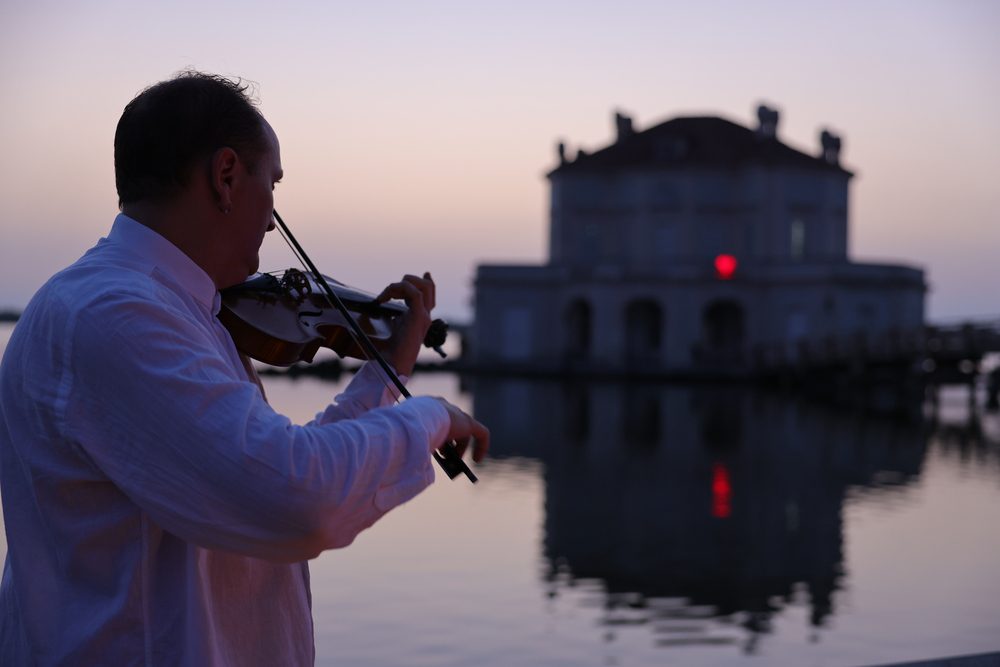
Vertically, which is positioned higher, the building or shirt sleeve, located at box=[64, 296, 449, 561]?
the building

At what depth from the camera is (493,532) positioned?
44.4 ft

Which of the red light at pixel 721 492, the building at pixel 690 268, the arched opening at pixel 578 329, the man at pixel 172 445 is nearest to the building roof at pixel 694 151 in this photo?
the building at pixel 690 268

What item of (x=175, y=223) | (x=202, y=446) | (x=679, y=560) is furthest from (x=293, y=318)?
(x=679, y=560)

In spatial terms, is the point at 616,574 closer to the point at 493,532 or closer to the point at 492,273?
the point at 493,532

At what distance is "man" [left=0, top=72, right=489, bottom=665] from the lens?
1405 mm

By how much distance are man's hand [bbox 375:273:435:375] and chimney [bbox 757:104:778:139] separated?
164ft

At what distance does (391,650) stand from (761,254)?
40.7 m

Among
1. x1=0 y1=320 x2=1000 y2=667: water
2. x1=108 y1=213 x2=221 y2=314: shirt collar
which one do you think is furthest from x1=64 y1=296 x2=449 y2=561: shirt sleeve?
x1=0 y1=320 x2=1000 y2=667: water

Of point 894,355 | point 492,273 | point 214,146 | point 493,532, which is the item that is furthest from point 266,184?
point 492,273

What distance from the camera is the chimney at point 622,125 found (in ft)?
170

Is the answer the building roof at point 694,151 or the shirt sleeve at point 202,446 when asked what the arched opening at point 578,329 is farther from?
the shirt sleeve at point 202,446

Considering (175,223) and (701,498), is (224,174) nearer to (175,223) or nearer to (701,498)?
(175,223)

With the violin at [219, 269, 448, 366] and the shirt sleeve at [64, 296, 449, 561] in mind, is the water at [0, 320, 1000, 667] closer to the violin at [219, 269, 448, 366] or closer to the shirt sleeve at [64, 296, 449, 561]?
the violin at [219, 269, 448, 366]

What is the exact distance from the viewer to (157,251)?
1.61m
